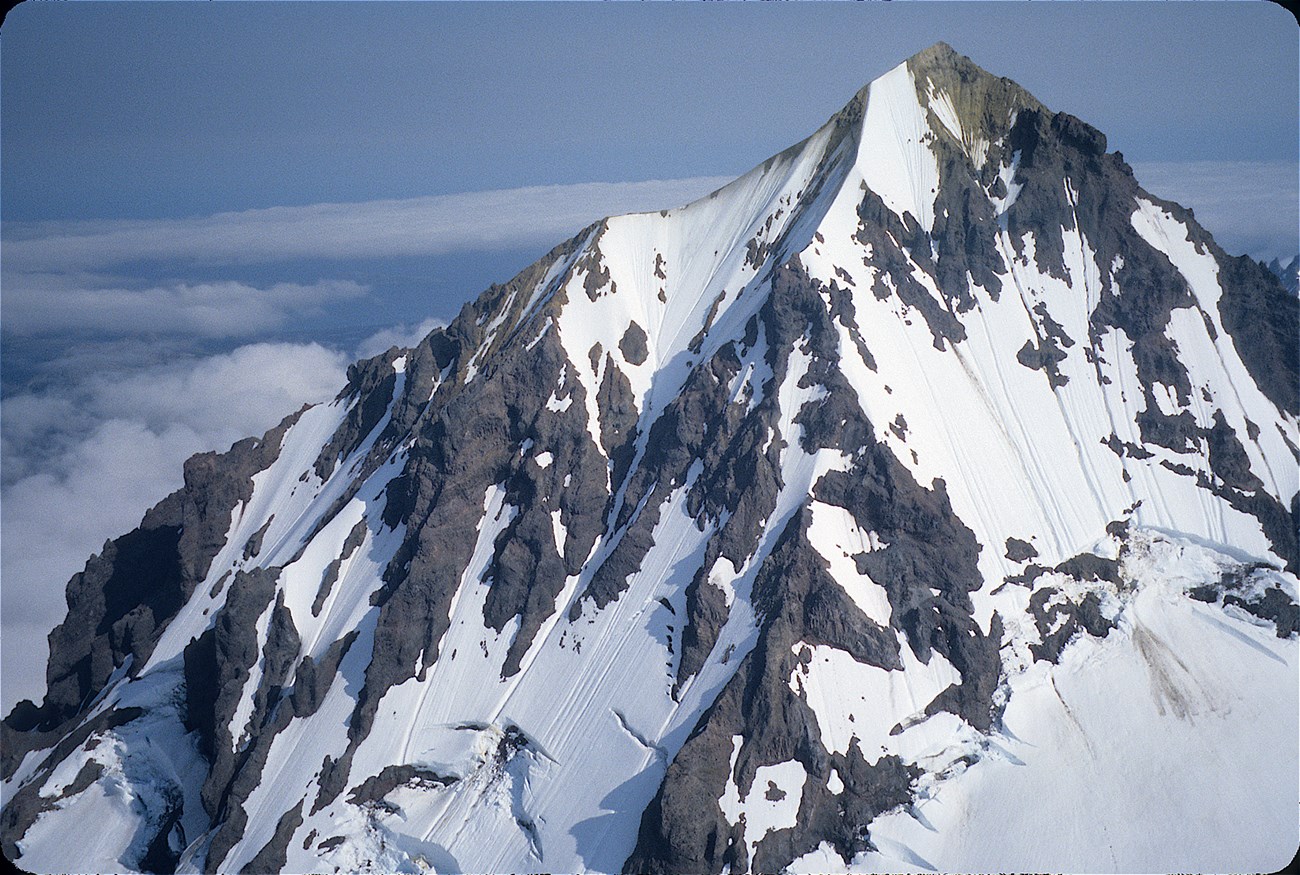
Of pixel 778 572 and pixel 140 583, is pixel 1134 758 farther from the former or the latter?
pixel 140 583

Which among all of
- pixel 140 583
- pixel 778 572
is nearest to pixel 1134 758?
pixel 778 572

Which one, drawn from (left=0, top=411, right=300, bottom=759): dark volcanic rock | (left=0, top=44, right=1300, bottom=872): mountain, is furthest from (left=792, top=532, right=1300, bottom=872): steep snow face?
(left=0, top=411, right=300, bottom=759): dark volcanic rock

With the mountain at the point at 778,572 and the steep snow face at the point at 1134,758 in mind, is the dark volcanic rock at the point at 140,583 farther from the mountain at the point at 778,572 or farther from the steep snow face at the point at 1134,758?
the steep snow face at the point at 1134,758

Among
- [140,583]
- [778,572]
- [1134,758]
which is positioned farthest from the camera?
[140,583]

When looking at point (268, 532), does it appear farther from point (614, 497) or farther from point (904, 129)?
point (904, 129)

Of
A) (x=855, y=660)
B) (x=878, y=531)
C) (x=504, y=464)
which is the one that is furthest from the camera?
(x=504, y=464)

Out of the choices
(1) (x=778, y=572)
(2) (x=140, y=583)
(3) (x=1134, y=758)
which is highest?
(2) (x=140, y=583)

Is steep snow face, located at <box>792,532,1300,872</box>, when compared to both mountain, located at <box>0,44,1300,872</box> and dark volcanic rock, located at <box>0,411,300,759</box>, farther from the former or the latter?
dark volcanic rock, located at <box>0,411,300,759</box>

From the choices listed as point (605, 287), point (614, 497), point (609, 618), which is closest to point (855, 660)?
point (609, 618)

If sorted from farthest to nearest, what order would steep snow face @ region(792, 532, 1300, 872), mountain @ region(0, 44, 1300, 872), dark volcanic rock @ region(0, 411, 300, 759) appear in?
1. dark volcanic rock @ region(0, 411, 300, 759)
2. mountain @ region(0, 44, 1300, 872)
3. steep snow face @ region(792, 532, 1300, 872)
